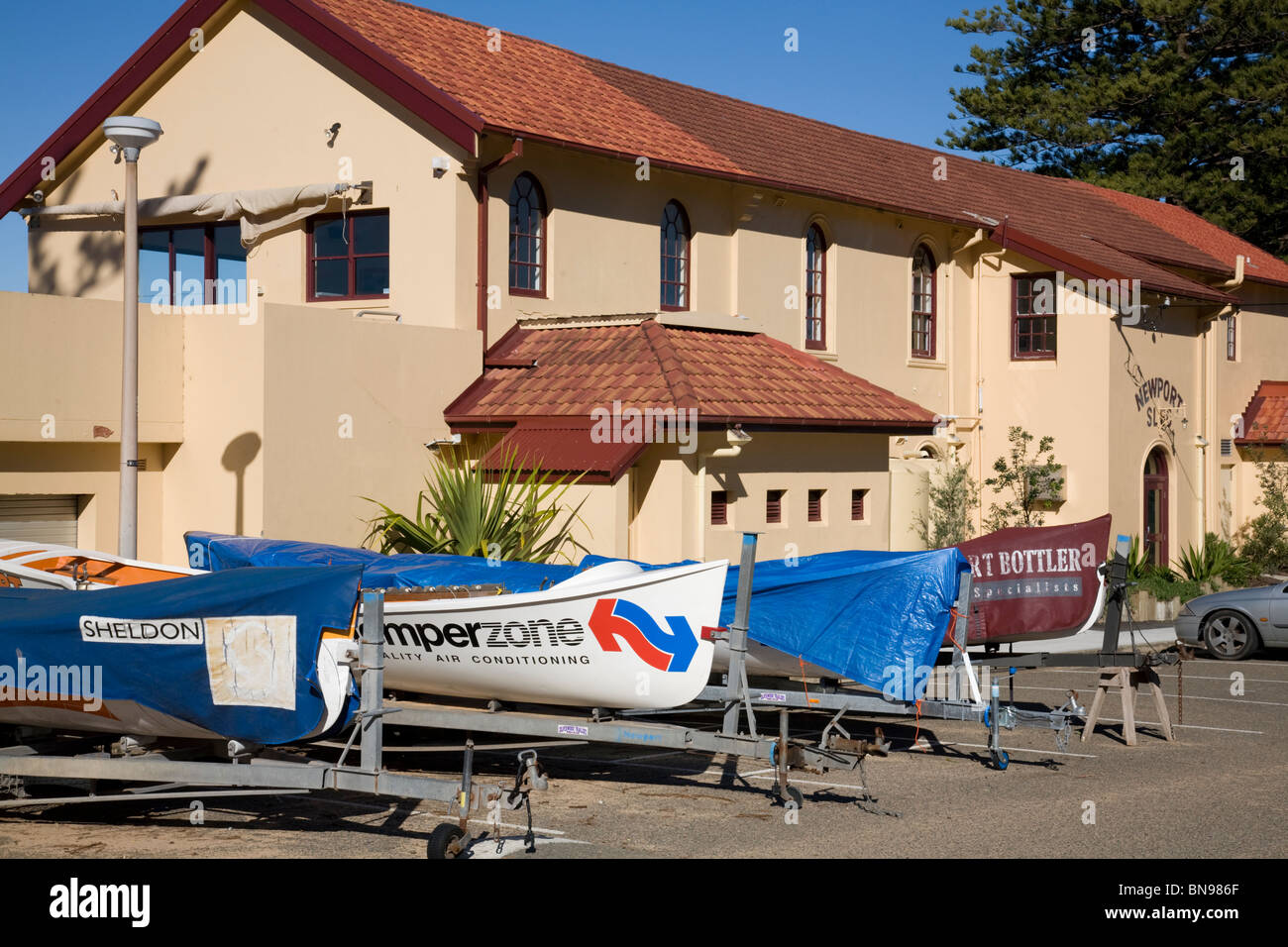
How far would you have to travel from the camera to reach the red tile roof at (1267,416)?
3192 cm

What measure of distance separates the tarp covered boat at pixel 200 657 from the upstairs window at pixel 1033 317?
69.4 ft

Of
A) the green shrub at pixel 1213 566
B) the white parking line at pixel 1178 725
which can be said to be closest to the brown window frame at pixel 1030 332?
the green shrub at pixel 1213 566

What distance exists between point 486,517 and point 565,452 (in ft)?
4.53

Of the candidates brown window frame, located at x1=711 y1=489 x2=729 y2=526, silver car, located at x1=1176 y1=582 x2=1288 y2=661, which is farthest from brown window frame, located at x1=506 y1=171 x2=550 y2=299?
silver car, located at x1=1176 y1=582 x2=1288 y2=661

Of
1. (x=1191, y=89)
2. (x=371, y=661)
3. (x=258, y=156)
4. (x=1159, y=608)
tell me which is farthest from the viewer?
(x=1191, y=89)

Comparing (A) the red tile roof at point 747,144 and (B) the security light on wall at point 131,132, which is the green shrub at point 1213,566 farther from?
(B) the security light on wall at point 131,132

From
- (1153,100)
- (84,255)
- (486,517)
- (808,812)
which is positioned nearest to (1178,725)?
(808,812)

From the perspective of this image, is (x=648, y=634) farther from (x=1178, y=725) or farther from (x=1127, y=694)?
(x=1178, y=725)

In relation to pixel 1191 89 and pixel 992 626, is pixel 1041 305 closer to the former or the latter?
pixel 992 626

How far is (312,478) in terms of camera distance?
1744 cm

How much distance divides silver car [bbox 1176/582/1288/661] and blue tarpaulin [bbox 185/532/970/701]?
32.3 feet

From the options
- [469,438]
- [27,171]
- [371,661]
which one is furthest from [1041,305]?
[371,661]

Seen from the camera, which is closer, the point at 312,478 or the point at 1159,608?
the point at 312,478

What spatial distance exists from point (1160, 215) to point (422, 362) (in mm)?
24173
